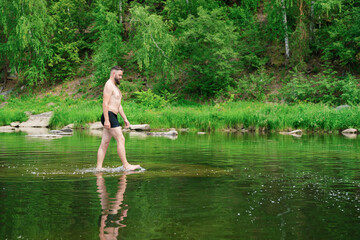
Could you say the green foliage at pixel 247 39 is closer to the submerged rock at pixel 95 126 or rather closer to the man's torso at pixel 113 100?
the submerged rock at pixel 95 126

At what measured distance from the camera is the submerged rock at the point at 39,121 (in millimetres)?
34091

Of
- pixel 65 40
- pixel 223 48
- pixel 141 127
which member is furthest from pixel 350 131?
pixel 65 40

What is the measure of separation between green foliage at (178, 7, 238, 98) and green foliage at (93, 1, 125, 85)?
22.7 ft

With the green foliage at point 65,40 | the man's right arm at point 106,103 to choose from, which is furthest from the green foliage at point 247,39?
the man's right arm at point 106,103

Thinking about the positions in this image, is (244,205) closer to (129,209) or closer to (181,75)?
(129,209)

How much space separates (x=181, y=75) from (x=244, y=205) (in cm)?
3656

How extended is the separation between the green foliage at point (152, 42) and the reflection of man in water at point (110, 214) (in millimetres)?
29151

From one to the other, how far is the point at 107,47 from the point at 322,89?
63.6ft

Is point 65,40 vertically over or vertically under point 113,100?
over

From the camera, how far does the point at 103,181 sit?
8602 mm

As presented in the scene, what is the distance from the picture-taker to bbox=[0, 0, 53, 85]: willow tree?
43469 millimetres

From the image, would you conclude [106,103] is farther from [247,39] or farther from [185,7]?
[185,7]

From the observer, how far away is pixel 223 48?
3569 cm

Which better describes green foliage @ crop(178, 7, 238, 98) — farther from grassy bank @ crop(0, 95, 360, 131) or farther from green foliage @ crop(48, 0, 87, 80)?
green foliage @ crop(48, 0, 87, 80)
